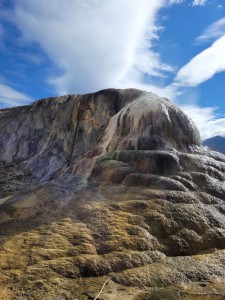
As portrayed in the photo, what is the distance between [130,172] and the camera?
10.4 m

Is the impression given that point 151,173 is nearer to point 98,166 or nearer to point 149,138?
point 98,166

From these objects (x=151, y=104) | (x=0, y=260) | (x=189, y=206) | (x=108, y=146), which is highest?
(x=151, y=104)

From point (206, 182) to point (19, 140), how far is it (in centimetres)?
2076

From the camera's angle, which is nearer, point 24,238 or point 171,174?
point 24,238

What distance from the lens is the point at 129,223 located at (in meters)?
7.59

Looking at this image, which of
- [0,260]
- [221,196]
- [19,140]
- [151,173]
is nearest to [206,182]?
[221,196]

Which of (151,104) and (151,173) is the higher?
(151,104)

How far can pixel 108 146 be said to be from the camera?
14023mm

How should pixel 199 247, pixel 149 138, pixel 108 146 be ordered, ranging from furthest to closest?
pixel 108 146, pixel 149 138, pixel 199 247

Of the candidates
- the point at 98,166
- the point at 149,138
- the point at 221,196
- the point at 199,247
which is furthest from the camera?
the point at 149,138

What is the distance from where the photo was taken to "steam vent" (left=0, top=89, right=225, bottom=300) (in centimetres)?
570

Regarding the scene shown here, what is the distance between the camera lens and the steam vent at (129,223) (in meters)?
5.70

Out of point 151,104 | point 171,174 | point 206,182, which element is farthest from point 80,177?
point 151,104

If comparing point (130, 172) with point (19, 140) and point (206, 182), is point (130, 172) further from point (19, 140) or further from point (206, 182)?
point (19, 140)
